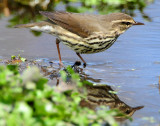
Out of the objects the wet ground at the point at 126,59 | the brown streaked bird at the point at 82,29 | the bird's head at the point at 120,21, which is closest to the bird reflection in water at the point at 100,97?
the wet ground at the point at 126,59

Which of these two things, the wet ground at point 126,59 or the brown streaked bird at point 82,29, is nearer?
the wet ground at point 126,59

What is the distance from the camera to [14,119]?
3779mm

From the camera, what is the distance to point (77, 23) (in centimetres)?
775

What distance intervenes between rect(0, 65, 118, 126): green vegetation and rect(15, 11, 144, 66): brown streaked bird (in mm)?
3311

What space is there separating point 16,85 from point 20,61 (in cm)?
341

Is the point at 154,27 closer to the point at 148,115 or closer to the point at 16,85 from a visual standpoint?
the point at 148,115

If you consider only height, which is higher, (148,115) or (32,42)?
(32,42)

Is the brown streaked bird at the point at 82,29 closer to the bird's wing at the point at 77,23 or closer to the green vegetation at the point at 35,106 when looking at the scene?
the bird's wing at the point at 77,23

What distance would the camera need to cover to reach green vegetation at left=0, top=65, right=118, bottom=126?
390 centimetres

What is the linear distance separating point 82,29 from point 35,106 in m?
3.73

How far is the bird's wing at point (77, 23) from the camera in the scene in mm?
7645

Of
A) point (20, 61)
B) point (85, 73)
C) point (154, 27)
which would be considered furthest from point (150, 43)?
point (20, 61)

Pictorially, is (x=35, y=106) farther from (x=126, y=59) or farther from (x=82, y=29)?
(x=126, y=59)

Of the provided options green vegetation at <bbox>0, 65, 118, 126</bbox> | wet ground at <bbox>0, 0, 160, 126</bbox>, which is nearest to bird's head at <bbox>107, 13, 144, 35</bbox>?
wet ground at <bbox>0, 0, 160, 126</bbox>
